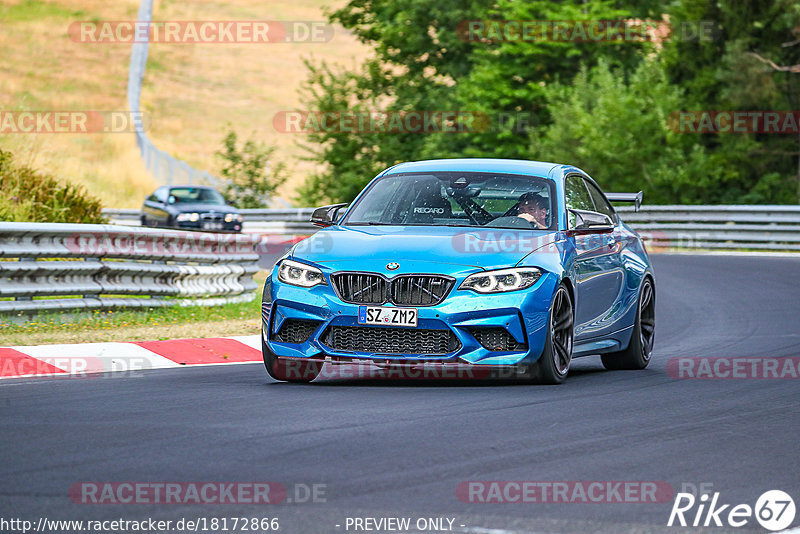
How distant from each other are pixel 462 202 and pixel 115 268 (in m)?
5.14

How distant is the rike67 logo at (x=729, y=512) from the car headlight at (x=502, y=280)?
3.52m

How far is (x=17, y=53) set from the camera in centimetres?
10825

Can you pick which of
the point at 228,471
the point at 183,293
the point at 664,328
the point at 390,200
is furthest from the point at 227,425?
the point at 664,328

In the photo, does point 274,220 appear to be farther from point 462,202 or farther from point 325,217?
point 462,202

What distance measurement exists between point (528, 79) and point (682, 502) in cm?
4916

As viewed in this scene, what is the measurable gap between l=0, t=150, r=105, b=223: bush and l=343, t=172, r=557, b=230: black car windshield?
30.4ft

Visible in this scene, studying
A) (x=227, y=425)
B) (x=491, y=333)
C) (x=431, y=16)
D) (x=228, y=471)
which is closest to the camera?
(x=228, y=471)

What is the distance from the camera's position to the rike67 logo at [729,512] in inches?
225

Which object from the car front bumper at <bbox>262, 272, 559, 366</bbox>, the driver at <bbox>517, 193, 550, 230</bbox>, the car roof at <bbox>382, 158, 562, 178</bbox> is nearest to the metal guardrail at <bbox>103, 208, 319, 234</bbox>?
the car roof at <bbox>382, 158, 562, 178</bbox>

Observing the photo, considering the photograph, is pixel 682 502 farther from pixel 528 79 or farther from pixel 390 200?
pixel 528 79

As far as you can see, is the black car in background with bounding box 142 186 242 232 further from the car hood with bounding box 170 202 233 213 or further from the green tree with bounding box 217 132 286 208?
the green tree with bounding box 217 132 286 208

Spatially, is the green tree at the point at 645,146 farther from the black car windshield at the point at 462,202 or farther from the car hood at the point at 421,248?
the car hood at the point at 421,248

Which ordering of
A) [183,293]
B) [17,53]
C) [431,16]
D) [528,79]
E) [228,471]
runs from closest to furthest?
[228,471]
[183,293]
[528,79]
[431,16]
[17,53]

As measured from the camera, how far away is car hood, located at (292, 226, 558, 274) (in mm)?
9617
